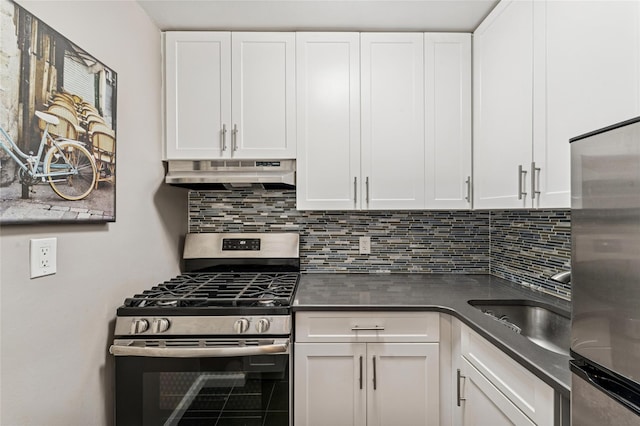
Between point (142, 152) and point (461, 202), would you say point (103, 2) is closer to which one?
point (142, 152)

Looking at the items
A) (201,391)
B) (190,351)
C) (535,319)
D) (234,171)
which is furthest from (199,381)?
(535,319)

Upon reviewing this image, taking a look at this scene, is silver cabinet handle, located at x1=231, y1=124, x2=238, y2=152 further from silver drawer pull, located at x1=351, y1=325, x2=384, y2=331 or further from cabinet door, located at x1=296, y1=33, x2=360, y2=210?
silver drawer pull, located at x1=351, y1=325, x2=384, y2=331

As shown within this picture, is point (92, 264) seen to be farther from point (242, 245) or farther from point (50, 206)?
point (242, 245)

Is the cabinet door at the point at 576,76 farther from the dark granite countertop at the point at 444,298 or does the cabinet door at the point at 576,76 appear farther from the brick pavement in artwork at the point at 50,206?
the brick pavement in artwork at the point at 50,206

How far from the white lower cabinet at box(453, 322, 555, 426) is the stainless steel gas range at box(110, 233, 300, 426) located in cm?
75

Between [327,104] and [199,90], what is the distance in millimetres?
729

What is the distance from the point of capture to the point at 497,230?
2191 mm

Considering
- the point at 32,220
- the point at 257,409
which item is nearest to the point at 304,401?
the point at 257,409

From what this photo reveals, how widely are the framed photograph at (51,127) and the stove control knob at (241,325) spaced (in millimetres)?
676

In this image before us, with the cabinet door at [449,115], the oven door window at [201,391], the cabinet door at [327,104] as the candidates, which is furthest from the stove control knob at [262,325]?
the cabinet door at [449,115]

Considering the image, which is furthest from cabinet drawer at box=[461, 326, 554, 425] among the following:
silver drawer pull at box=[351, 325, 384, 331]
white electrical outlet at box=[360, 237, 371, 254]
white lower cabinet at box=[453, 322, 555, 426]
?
white electrical outlet at box=[360, 237, 371, 254]

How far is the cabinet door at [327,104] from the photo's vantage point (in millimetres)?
1964

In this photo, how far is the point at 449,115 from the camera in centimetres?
197

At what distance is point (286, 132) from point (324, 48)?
0.52 meters
